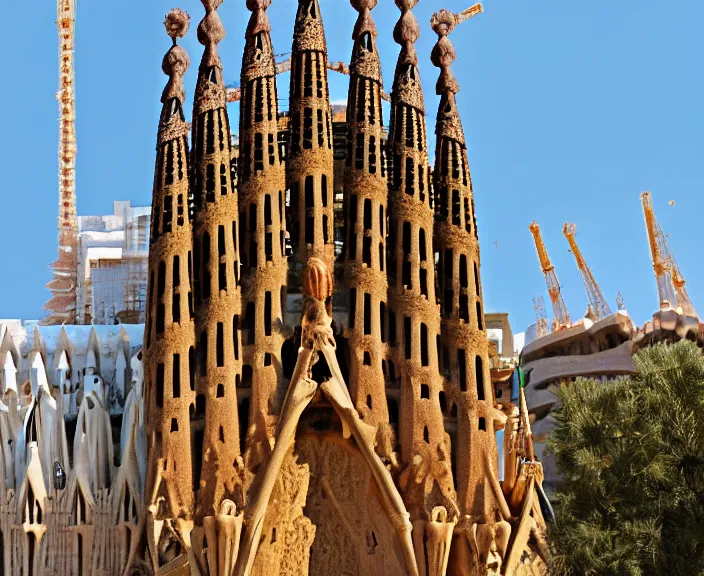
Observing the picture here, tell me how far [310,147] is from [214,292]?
3.45m

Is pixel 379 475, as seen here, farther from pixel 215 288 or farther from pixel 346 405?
pixel 215 288

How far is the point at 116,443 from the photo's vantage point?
36.8m

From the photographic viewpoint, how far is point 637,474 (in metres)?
29.3

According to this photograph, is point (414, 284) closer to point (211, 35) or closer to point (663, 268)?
point (211, 35)

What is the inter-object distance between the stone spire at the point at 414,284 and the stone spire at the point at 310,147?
126 cm

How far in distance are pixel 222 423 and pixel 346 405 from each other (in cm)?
224

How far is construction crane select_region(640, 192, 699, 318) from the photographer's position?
56.5 meters

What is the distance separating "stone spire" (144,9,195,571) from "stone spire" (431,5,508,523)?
4.75m

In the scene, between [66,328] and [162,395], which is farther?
[66,328]

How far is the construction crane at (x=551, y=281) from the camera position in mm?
61225

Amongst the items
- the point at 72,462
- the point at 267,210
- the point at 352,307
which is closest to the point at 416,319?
the point at 352,307

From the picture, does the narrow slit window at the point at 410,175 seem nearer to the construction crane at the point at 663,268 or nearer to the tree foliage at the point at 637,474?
the tree foliage at the point at 637,474

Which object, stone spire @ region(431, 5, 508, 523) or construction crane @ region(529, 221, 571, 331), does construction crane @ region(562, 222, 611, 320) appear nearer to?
construction crane @ region(529, 221, 571, 331)

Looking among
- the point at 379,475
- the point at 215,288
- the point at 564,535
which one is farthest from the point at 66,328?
the point at 564,535
